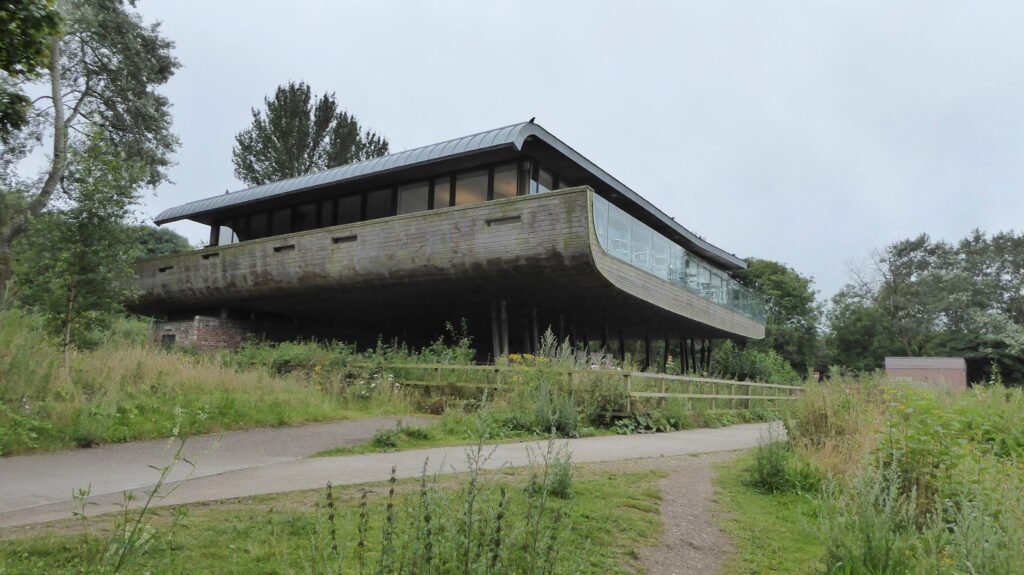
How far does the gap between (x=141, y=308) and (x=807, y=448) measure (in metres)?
23.6

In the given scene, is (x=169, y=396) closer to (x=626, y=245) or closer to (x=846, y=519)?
(x=846, y=519)

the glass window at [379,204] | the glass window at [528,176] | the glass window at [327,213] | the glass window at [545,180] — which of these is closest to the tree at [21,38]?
the glass window at [528,176]

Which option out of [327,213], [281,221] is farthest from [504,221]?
[281,221]

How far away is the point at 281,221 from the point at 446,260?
10.8 meters

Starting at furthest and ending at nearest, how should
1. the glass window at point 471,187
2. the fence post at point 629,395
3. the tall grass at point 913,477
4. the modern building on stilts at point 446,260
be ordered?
the glass window at point 471,187, the modern building on stilts at point 446,260, the fence post at point 629,395, the tall grass at point 913,477

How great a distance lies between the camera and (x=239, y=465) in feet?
21.5

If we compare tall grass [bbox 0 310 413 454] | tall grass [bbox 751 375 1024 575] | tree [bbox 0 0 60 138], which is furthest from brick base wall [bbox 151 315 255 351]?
tall grass [bbox 751 375 1024 575]

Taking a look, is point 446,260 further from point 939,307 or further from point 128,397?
point 939,307

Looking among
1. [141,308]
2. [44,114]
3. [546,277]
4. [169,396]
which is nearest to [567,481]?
[169,396]

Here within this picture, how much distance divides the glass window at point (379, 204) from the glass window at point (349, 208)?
45 centimetres

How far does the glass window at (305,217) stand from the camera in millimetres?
22688

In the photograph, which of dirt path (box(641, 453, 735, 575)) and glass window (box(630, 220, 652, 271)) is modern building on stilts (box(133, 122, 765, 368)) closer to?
glass window (box(630, 220, 652, 271))

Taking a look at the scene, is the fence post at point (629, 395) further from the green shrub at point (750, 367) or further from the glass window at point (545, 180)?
the green shrub at point (750, 367)

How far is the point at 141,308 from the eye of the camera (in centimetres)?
2342
